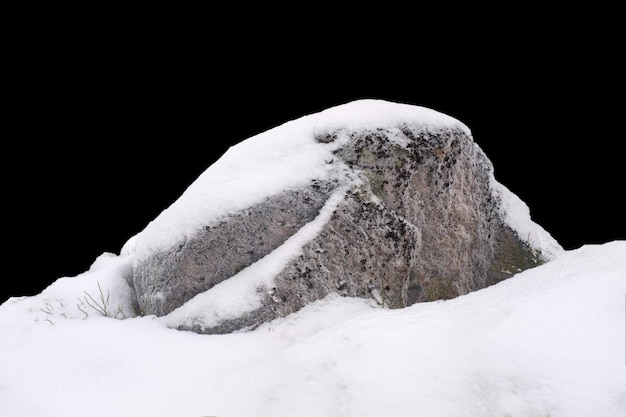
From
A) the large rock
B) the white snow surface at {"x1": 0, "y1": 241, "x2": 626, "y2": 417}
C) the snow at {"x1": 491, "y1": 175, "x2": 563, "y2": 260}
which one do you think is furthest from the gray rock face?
the snow at {"x1": 491, "y1": 175, "x2": 563, "y2": 260}

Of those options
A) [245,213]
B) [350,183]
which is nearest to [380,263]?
[350,183]

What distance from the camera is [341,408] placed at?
9.69ft

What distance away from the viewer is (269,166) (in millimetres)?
4570

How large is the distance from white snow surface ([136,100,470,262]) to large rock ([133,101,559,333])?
0.11ft

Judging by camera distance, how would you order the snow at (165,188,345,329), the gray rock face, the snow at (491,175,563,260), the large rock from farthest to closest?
the snow at (491,175,563,260), the gray rock face, the large rock, the snow at (165,188,345,329)

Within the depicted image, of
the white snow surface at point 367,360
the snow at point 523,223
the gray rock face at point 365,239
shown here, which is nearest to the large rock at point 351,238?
the gray rock face at point 365,239

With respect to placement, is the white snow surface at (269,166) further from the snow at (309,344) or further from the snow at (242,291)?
the snow at (242,291)

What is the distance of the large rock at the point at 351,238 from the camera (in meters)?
4.12

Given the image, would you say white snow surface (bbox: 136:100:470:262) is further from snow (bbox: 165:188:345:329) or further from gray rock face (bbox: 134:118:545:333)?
snow (bbox: 165:188:345:329)

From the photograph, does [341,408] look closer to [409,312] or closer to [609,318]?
[409,312]

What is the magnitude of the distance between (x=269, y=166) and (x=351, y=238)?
3.09 ft

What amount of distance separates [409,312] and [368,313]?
0.30 meters

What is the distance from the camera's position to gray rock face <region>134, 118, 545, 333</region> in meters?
4.23

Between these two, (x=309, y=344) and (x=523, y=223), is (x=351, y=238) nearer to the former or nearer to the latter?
(x=309, y=344)
